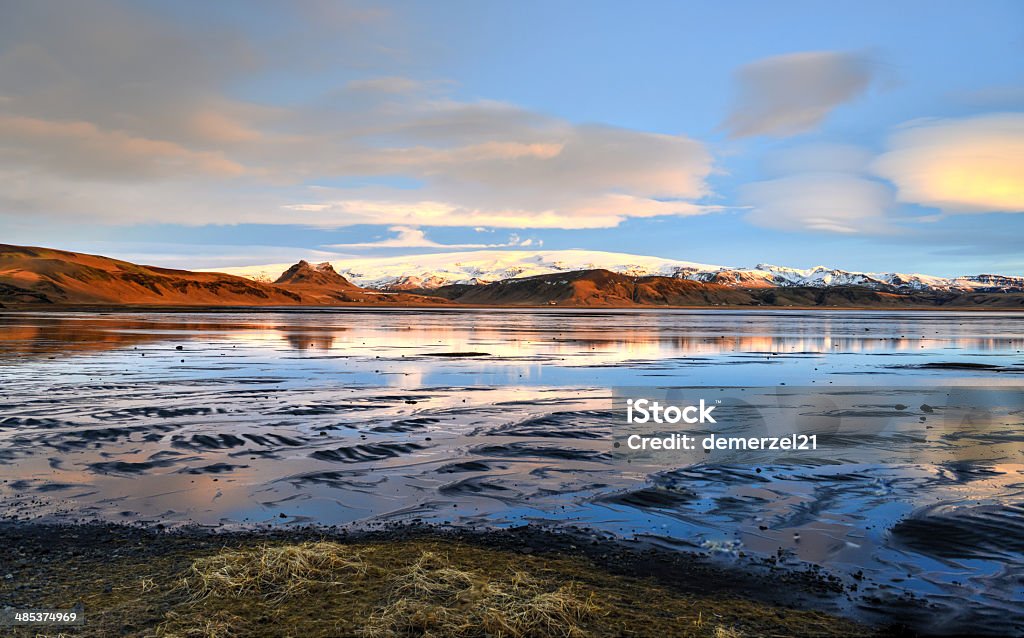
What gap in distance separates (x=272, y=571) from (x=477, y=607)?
227 centimetres

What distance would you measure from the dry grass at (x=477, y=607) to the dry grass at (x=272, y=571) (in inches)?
25.7

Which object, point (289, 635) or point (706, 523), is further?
point (706, 523)

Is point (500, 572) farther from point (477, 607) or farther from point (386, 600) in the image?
point (386, 600)

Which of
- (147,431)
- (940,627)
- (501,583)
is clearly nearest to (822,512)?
(940,627)

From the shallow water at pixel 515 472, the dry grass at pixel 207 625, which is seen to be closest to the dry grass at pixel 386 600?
the dry grass at pixel 207 625

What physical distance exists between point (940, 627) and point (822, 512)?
3461 millimetres

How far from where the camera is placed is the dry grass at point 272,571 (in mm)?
6625

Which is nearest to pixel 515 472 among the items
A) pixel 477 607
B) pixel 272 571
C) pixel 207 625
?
pixel 272 571

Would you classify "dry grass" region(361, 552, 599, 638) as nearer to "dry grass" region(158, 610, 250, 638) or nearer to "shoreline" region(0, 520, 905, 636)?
"shoreline" region(0, 520, 905, 636)

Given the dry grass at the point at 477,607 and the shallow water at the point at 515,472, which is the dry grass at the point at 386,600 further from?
the shallow water at the point at 515,472

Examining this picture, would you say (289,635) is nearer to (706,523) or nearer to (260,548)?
(260,548)

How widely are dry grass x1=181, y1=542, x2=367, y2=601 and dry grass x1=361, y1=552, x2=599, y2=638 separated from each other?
65cm

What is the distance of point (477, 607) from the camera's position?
20.5ft

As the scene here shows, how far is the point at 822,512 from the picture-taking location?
382 inches
